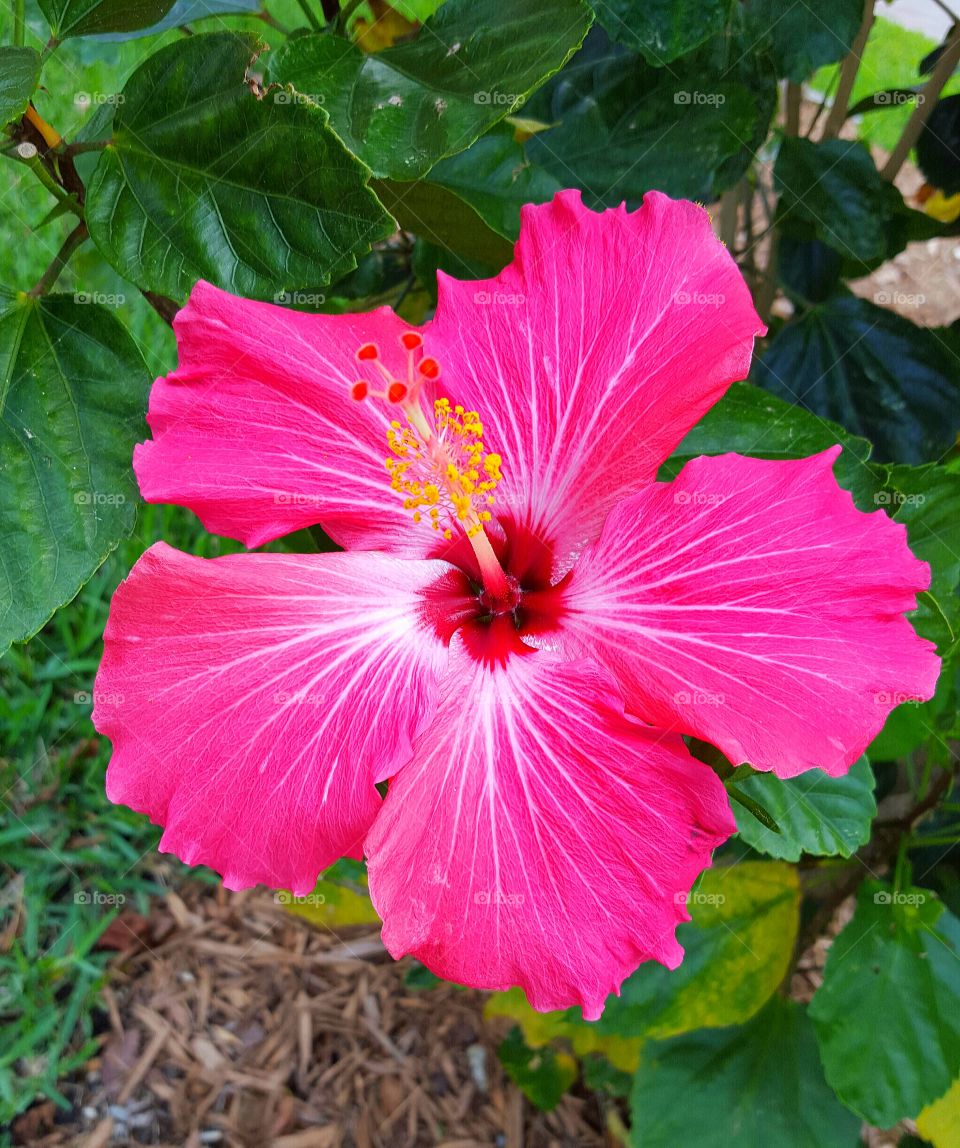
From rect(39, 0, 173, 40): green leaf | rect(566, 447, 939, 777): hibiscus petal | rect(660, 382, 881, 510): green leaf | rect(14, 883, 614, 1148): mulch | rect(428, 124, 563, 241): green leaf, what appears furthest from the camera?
rect(14, 883, 614, 1148): mulch

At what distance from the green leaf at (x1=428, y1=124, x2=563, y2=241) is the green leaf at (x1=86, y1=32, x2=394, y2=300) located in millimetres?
384

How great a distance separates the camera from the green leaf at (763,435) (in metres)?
1.18

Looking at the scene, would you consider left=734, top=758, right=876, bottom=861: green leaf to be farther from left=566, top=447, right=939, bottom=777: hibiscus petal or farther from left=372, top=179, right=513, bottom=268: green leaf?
left=372, top=179, right=513, bottom=268: green leaf

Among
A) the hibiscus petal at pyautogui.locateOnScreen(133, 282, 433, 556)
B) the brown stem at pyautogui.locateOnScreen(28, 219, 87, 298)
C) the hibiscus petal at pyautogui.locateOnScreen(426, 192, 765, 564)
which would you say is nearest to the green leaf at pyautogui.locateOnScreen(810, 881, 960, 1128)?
the hibiscus petal at pyautogui.locateOnScreen(426, 192, 765, 564)

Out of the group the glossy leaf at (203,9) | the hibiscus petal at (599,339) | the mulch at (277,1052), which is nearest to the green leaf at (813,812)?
the hibiscus petal at (599,339)

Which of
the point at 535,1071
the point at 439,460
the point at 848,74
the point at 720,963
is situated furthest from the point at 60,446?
the point at 535,1071

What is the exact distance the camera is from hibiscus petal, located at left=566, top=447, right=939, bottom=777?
2.76 ft

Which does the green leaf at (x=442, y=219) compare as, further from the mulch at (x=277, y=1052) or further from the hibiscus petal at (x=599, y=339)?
the mulch at (x=277, y=1052)

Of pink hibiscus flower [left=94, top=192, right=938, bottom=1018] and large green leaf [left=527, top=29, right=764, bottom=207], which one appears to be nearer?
pink hibiscus flower [left=94, top=192, right=938, bottom=1018]

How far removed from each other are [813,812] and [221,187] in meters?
0.94

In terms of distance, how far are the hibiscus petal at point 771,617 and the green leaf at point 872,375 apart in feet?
2.85

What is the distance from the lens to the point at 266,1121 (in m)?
2.12

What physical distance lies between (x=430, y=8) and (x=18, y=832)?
2.07 meters

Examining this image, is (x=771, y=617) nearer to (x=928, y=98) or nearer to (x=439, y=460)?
(x=439, y=460)
